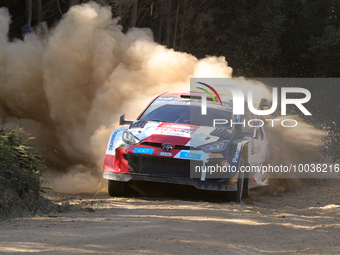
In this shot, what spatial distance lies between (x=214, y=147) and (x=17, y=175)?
2.69 meters

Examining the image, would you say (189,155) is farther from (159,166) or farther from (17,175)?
(17,175)

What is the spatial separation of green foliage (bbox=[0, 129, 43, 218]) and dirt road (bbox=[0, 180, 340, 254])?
1.64 ft

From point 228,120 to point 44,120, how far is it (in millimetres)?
6664

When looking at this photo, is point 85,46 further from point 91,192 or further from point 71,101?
point 91,192

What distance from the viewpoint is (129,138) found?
23.7 feet

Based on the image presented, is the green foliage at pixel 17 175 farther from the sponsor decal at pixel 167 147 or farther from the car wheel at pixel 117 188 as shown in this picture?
the sponsor decal at pixel 167 147

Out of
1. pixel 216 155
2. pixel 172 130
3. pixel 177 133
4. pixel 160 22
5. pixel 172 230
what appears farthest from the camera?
pixel 160 22

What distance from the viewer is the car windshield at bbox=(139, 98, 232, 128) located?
307 inches

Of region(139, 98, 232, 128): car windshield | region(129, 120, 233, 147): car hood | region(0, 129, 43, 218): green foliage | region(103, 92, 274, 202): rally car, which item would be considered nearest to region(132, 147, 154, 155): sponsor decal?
region(103, 92, 274, 202): rally car

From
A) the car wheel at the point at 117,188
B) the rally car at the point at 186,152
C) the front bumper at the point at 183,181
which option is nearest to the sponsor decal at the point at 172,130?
the rally car at the point at 186,152

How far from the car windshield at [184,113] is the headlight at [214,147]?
Answer: 70 cm

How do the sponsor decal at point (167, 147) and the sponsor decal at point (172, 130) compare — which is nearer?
the sponsor decal at point (167, 147)

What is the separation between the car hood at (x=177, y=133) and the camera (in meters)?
6.94

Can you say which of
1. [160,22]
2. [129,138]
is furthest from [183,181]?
[160,22]
